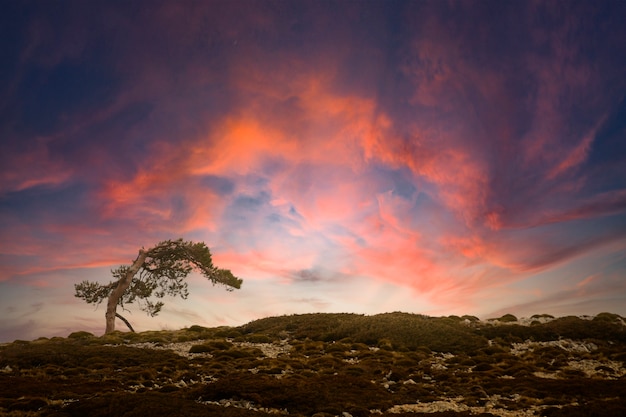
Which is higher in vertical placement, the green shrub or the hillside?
the green shrub

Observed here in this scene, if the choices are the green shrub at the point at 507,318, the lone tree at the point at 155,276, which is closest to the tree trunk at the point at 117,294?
the lone tree at the point at 155,276

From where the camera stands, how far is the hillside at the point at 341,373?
1728 cm

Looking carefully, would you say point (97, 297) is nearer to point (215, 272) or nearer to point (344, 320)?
point (215, 272)

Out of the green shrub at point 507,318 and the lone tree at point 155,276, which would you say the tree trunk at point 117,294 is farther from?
the green shrub at point 507,318

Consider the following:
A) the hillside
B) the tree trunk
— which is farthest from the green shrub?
the tree trunk

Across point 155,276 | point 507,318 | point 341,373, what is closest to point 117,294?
point 155,276

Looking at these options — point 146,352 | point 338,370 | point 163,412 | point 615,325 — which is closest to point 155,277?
point 146,352

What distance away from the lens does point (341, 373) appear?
81.7 ft

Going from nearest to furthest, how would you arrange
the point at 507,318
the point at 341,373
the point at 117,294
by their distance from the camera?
the point at 341,373
the point at 117,294
the point at 507,318

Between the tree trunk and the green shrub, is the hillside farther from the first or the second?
the tree trunk

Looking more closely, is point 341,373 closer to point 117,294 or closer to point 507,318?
point 507,318

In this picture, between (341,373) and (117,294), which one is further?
(117,294)

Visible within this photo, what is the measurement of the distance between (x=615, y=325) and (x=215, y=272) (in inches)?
1773

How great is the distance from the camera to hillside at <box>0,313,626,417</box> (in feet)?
56.7
